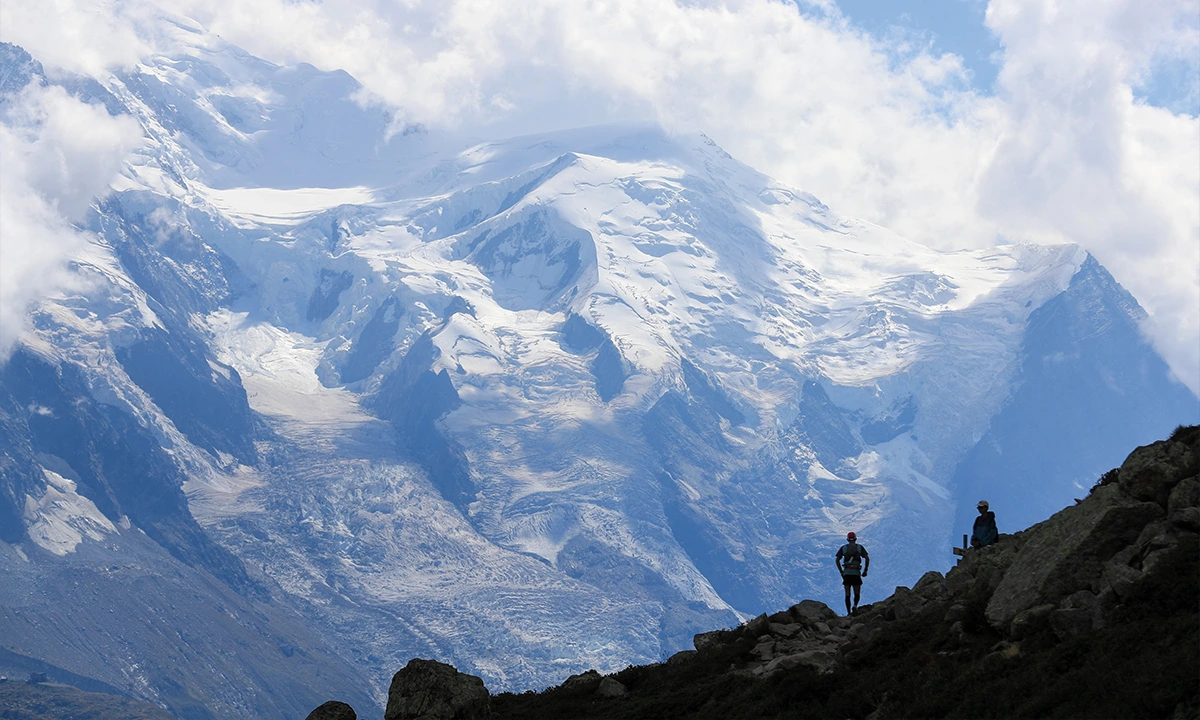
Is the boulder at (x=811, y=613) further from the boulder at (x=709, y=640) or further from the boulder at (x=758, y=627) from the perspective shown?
the boulder at (x=709, y=640)

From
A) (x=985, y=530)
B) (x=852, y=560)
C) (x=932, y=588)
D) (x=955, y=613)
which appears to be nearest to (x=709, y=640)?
(x=852, y=560)

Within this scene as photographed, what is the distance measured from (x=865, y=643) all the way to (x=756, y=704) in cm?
506

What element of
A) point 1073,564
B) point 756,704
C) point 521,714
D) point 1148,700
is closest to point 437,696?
A: point 521,714

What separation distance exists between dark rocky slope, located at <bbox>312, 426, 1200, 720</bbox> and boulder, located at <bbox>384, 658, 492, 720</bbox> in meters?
0.15

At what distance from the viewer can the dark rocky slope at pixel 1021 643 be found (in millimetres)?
33281

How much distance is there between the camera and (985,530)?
53.5 m

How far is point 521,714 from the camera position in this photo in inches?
2050

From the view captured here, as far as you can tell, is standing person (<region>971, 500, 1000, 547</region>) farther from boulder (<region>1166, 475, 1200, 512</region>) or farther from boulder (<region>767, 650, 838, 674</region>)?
boulder (<region>1166, 475, 1200, 512</region>)

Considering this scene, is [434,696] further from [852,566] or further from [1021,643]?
[1021,643]

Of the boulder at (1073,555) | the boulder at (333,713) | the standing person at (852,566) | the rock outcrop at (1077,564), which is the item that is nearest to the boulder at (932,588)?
the rock outcrop at (1077,564)

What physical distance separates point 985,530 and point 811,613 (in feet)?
26.4

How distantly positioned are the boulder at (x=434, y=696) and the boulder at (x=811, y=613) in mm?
14040

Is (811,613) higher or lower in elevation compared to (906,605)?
lower

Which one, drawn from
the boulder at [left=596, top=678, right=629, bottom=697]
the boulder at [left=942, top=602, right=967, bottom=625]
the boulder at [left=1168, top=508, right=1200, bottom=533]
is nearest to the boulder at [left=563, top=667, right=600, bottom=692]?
the boulder at [left=596, top=678, right=629, bottom=697]
